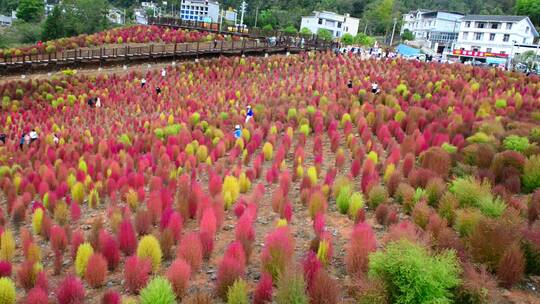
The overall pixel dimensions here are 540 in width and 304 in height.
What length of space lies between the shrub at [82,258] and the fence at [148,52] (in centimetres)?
2268

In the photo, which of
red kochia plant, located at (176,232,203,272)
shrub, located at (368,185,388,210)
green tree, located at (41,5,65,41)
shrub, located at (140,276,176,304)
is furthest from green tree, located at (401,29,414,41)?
shrub, located at (140,276,176,304)

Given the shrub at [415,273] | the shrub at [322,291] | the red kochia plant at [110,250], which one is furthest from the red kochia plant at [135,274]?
the shrub at [415,273]

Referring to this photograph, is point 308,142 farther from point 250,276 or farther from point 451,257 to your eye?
point 451,257

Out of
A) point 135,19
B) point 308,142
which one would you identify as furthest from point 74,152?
point 135,19

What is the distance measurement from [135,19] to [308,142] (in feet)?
282

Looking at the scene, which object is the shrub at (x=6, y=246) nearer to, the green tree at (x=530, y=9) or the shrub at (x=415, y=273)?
the shrub at (x=415, y=273)

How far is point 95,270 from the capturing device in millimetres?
5371

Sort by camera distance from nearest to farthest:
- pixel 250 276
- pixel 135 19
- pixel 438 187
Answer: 1. pixel 250 276
2. pixel 438 187
3. pixel 135 19

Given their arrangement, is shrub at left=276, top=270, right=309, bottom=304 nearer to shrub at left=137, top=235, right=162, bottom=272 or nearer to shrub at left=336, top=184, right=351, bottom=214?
shrub at left=137, top=235, right=162, bottom=272

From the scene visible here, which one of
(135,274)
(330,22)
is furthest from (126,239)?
(330,22)

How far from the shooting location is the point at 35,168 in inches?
423

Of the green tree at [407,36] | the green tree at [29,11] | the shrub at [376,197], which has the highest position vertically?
the green tree at [407,36]

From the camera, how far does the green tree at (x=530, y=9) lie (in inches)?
2416

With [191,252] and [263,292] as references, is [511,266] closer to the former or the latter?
[263,292]
